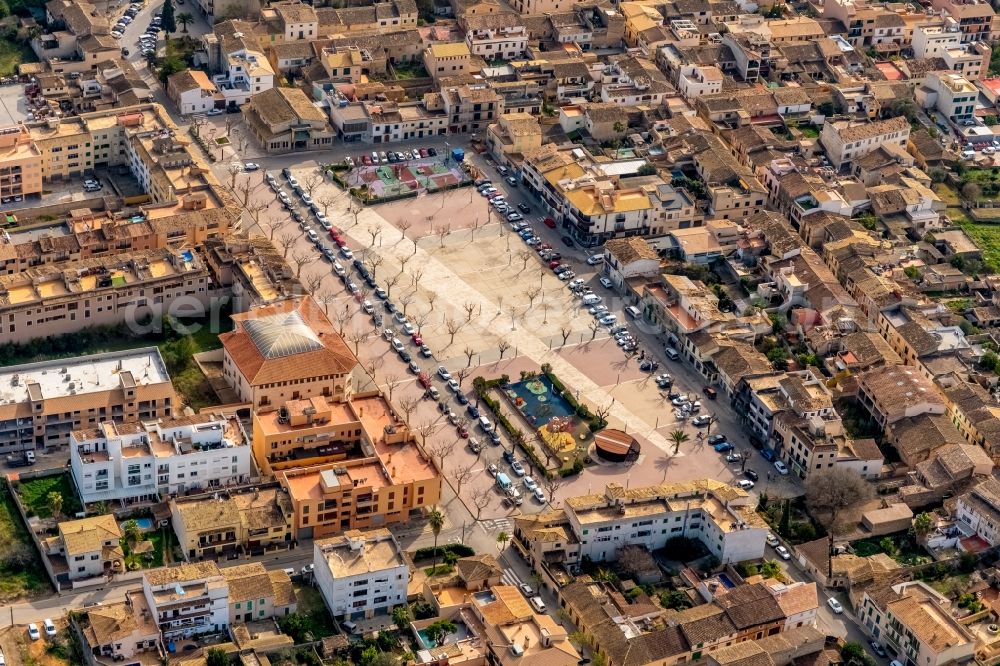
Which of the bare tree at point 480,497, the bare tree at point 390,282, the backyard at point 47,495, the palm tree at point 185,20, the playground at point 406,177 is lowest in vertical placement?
the bare tree at point 480,497

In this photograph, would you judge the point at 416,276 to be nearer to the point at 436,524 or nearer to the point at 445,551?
the point at 436,524

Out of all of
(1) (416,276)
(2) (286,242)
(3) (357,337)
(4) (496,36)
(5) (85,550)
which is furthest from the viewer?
(4) (496,36)

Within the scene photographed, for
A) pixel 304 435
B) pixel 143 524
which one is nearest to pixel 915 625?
pixel 304 435

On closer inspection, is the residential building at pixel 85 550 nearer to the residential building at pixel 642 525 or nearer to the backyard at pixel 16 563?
the backyard at pixel 16 563

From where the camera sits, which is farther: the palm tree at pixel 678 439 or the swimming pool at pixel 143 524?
the palm tree at pixel 678 439

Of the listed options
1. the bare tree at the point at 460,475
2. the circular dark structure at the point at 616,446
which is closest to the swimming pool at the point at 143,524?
the bare tree at the point at 460,475

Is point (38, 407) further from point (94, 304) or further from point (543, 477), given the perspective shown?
point (543, 477)
